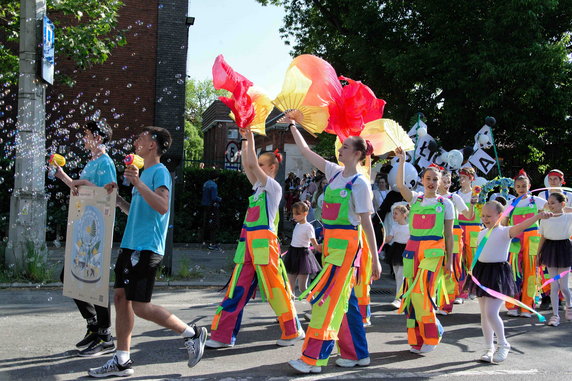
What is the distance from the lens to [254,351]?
562cm

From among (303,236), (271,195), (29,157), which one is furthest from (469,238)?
(29,157)

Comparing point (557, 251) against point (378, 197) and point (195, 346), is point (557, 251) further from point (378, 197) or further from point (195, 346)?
point (195, 346)

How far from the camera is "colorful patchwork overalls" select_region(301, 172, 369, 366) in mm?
4777

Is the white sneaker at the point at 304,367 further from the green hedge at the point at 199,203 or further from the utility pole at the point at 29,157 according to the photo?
the green hedge at the point at 199,203

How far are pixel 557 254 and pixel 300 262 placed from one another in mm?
3216

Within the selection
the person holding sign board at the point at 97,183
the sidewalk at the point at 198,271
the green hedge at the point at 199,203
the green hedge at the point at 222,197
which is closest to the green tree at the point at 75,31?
the green hedge at the point at 199,203

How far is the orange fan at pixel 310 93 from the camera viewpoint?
555cm

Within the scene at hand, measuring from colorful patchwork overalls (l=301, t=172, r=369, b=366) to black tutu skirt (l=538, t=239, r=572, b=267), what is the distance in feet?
11.9

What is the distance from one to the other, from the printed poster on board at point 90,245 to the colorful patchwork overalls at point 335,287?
1.64 m

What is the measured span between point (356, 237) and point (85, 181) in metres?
2.28

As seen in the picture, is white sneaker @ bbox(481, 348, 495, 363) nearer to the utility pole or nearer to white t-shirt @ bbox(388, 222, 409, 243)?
white t-shirt @ bbox(388, 222, 409, 243)

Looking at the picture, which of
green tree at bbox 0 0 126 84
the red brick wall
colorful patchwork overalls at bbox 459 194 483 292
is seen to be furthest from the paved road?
the red brick wall

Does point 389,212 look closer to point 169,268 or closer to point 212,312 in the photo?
point 169,268

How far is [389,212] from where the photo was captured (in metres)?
11.4
